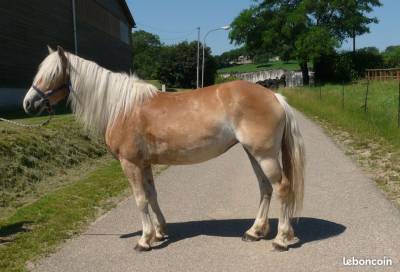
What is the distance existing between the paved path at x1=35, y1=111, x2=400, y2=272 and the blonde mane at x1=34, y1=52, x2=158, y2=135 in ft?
4.77

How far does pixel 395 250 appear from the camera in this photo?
15.5ft

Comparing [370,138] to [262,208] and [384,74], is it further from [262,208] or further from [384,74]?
[384,74]

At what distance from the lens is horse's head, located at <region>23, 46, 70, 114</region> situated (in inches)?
214

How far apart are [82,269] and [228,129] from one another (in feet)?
6.86

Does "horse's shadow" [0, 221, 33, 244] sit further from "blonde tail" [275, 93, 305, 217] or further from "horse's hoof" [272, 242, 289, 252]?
"blonde tail" [275, 93, 305, 217]

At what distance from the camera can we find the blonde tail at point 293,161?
5.26 m

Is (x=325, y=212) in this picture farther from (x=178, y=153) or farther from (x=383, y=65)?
(x=383, y=65)

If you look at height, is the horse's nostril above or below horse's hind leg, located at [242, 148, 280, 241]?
above

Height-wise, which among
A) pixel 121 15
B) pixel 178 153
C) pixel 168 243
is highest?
pixel 121 15

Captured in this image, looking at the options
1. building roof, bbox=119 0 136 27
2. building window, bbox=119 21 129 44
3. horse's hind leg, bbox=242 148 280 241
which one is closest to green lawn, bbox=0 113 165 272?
horse's hind leg, bbox=242 148 280 241

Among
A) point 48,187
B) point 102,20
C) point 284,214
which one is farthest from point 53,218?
point 102,20

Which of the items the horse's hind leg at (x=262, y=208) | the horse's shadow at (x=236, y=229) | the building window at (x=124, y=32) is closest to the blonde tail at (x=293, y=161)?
the horse's hind leg at (x=262, y=208)

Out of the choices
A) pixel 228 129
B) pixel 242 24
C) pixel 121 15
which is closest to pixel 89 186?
pixel 228 129

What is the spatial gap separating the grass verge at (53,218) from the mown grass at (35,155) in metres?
0.64
